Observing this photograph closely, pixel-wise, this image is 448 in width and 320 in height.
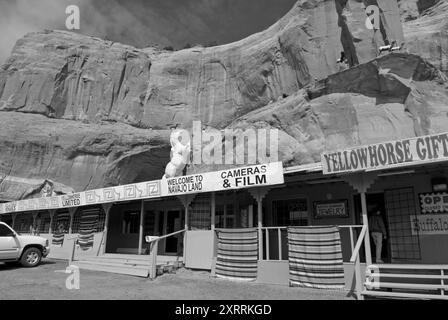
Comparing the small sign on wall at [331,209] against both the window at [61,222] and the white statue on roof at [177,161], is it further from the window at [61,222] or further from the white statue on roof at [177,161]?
the window at [61,222]

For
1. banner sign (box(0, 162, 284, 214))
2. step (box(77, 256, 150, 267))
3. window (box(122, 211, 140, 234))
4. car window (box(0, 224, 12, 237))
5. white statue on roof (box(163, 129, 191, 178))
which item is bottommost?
step (box(77, 256, 150, 267))

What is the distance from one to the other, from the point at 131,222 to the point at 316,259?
38.2ft

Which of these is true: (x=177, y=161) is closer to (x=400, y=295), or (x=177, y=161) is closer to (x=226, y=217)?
(x=226, y=217)

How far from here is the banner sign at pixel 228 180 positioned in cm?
1077

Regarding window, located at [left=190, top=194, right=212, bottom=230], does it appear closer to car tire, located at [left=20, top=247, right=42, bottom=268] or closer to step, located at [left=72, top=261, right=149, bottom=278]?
step, located at [left=72, top=261, right=149, bottom=278]

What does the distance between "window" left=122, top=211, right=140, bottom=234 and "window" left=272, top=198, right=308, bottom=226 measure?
8205 millimetres

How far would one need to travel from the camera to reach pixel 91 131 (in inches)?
1462

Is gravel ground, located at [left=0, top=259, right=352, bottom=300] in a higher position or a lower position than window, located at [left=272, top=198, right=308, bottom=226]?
lower

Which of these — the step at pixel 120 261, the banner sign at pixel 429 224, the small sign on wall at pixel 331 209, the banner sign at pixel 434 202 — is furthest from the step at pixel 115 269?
the banner sign at pixel 434 202

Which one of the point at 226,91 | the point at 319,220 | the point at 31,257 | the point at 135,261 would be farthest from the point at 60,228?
the point at 226,91

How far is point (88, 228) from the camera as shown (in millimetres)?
18266

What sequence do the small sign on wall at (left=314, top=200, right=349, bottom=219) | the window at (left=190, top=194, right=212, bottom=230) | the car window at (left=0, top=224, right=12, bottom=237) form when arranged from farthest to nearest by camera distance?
1. the car window at (left=0, top=224, right=12, bottom=237)
2. the window at (left=190, top=194, right=212, bottom=230)
3. the small sign on wall at (left=314, top=200, right=349, bottom=219)

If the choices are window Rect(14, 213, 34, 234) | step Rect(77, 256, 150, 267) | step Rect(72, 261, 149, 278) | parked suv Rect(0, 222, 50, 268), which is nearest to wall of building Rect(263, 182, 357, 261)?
step Rect(72, 261, 149, 278)

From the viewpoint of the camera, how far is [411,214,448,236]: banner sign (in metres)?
9.47
